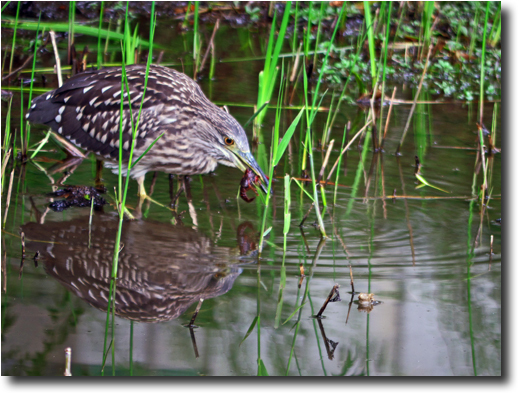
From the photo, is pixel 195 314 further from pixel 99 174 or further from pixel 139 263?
pixel 99 174

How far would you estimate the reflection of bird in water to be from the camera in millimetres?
3338

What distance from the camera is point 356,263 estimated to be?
384 cm

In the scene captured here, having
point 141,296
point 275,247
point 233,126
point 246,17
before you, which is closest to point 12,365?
point 141,296

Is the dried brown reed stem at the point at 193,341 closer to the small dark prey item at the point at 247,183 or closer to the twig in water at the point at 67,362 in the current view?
the twig in water at the point at 67,362

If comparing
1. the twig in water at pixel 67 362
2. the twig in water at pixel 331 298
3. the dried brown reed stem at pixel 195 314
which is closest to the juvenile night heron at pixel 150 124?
the twig in water at pixel 331 298

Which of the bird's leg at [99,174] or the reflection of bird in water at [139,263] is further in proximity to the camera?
the bird's leg at [99,174]

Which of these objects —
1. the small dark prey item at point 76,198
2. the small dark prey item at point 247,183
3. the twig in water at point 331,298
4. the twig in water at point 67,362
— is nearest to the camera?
the twig in water at point 67,362

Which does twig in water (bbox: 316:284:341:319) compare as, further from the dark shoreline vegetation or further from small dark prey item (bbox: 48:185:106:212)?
small dark prey item (bbox: 48:185:106:212)

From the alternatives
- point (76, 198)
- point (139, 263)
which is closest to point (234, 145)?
point (76, 198)

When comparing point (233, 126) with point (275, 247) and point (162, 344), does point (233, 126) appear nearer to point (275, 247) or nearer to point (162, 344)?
point (275, 247)

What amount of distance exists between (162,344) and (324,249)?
1415 millimetres

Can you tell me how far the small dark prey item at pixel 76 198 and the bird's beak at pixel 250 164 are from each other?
40.4 inches

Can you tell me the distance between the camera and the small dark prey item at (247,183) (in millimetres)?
4656

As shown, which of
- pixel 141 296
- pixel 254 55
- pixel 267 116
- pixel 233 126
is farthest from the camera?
pixel 254 55
